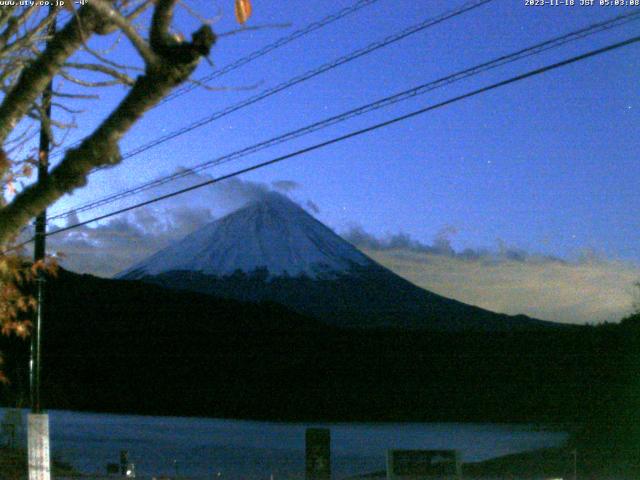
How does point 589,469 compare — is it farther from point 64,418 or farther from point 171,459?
point 64,418

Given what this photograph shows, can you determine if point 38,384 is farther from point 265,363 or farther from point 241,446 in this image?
point 265,363

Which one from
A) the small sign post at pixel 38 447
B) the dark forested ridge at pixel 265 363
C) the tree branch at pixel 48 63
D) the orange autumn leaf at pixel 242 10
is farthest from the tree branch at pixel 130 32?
the dark forested ridge at pixel 265 363

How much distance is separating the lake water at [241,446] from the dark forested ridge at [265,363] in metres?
4.54

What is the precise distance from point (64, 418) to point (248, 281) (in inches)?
2177

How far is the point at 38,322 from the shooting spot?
15789mm

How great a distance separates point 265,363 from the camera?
75812 mm

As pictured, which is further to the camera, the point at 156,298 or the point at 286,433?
the point at 156,298

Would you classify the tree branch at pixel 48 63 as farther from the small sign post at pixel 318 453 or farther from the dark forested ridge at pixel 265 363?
the dark forested ridge at pixel 265 363

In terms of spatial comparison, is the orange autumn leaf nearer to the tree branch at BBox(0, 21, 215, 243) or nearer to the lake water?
the tree branch at BBox(0, 21, 215, 243)

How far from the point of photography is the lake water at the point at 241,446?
24.0 metres

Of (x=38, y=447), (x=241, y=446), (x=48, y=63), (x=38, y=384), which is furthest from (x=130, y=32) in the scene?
(x=241, y=446)

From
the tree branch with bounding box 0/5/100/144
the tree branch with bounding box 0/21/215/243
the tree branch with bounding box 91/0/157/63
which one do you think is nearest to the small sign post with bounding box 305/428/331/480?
the tree branch with bounding box 0/5/100/144

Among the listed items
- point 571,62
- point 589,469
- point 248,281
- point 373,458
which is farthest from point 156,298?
point 571,62

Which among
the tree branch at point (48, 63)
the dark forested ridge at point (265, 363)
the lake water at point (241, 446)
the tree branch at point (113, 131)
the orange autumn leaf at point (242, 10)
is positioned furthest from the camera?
the dark forested ridge at point (265, 363)
